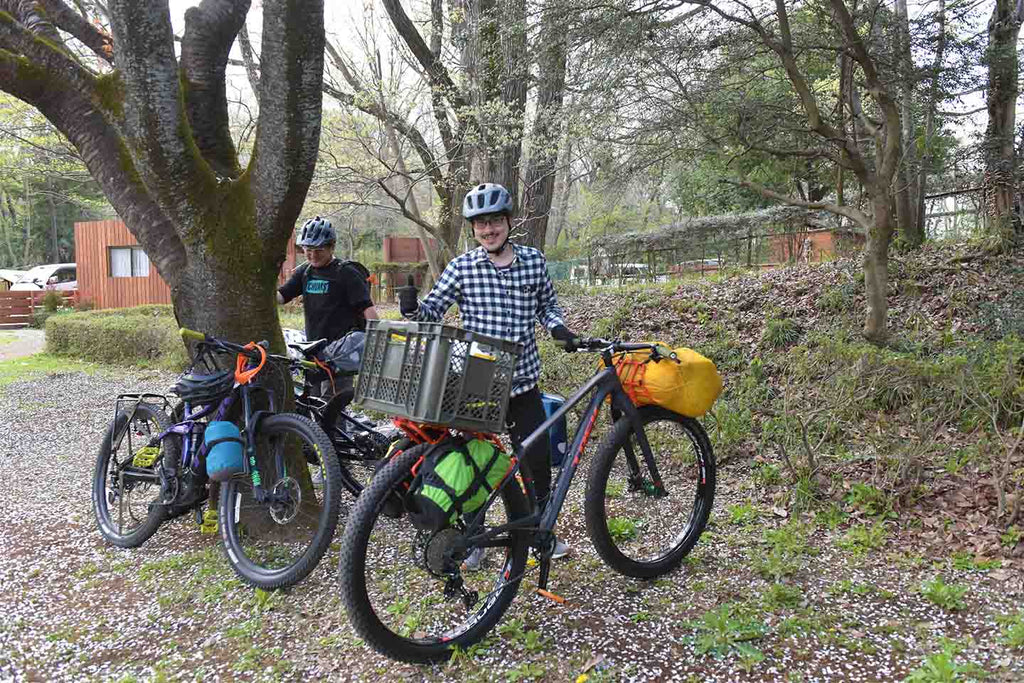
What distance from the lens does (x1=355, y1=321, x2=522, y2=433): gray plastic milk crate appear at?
2545 millimetres

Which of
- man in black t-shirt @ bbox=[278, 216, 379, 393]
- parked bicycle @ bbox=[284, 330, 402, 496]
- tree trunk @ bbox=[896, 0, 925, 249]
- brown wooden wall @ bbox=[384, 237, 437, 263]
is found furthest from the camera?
brown wooden wall @ bbox=[384, 237, 437, 263]

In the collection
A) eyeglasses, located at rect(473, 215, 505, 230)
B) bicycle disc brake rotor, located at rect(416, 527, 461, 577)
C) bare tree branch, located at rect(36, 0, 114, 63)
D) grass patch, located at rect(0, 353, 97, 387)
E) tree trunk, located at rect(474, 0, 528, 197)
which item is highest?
tree trunk, located at rect(474, 0, 528, 197)

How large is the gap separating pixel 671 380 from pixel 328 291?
7.96 ft

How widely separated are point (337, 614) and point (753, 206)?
18373 millimetres

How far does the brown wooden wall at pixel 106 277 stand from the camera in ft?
75.8

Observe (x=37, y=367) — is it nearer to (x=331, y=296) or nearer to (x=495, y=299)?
(x=331, y=296)

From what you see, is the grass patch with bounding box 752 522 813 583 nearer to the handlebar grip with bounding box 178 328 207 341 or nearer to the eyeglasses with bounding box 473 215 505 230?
the eyeglasses with bounding box 473 215 505 230

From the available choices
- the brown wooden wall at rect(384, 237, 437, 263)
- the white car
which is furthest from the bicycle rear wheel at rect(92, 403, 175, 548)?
the white car

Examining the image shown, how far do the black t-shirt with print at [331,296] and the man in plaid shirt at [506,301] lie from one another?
1.50m

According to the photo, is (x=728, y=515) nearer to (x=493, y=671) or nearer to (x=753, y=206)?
(x=493, y=671)

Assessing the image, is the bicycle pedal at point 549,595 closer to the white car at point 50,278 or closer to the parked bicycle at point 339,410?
the parked bicycle at point 339,410

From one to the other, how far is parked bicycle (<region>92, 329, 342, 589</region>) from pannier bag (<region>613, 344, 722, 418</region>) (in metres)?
1.45

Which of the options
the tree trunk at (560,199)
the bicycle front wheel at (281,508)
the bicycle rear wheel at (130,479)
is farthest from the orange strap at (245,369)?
the tree trunk at (560,199)

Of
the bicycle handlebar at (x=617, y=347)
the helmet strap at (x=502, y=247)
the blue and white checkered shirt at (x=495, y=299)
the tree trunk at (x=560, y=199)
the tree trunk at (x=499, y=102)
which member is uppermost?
the tree trunk at (x=560, y=199)
